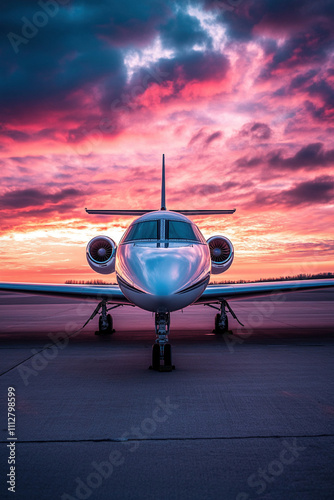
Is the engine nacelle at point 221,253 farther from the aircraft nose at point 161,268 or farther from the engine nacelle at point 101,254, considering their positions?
the aircraft nose at point 161,268

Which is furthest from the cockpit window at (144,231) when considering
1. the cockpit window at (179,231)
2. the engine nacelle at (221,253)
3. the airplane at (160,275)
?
the engine nacelle at (221,253)

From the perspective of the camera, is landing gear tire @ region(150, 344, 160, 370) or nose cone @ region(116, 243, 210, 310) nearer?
nose cone @ region(116, 243, 210, 310)

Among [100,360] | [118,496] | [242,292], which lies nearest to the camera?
[118,496]

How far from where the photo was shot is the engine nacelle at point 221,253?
12.7m

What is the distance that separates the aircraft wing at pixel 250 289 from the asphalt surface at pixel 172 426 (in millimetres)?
2310

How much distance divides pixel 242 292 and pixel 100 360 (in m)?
4.60

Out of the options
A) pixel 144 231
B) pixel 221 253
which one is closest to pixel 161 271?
pixel 144 231

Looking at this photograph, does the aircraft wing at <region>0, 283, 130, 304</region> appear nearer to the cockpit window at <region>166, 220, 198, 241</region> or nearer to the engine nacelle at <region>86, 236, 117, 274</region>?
the engine nacelle at <region>86, 236, 117, 274</region>

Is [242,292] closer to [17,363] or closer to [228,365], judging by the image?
[228,365]

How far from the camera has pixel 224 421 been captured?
4.26m

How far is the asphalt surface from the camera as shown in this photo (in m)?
2.97

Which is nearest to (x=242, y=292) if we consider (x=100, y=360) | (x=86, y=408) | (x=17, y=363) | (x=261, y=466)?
(x=100, y=360)

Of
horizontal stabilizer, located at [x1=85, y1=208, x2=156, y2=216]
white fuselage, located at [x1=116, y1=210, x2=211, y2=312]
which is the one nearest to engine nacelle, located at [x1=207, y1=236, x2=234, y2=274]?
horizontal stabilizer, located at [x1=85, y1=208, x2=156, y2=216]

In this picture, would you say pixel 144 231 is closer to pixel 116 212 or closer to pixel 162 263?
pixel 162 263
